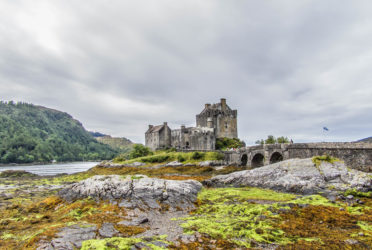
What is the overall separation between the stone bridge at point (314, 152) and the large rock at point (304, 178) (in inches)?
120

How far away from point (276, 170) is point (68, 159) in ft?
570

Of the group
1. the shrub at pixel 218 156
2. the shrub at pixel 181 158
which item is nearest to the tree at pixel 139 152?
the shrub at pixel 181 158

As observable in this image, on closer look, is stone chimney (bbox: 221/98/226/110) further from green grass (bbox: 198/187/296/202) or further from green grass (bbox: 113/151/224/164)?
green grass (bbox: 198/187/296/202)

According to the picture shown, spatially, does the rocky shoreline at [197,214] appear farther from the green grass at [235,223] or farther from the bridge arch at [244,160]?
the bridge arch at [244,160]

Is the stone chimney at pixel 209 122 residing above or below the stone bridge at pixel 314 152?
above

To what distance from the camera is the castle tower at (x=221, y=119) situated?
202 feet

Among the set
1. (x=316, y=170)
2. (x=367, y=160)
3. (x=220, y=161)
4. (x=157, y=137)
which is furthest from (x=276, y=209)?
(x=157, y=137)

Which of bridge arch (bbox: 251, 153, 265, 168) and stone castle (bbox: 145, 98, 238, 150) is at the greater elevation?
stone castle (bbox: 145, 98, 238, 150)

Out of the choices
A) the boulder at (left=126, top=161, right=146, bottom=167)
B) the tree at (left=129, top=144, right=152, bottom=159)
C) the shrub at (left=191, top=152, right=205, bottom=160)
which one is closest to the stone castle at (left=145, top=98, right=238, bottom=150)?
the tree at (left=129, top=144, right=152, bottom=159)

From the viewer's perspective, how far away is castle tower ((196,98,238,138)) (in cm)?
6153

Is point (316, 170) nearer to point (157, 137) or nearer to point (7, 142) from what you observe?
point (157, 137)

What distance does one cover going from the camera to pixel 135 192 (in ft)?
49.6

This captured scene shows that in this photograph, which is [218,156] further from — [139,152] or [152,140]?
[152,140]

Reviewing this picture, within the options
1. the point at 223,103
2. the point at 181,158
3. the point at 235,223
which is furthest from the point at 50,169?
the point at 235,223
